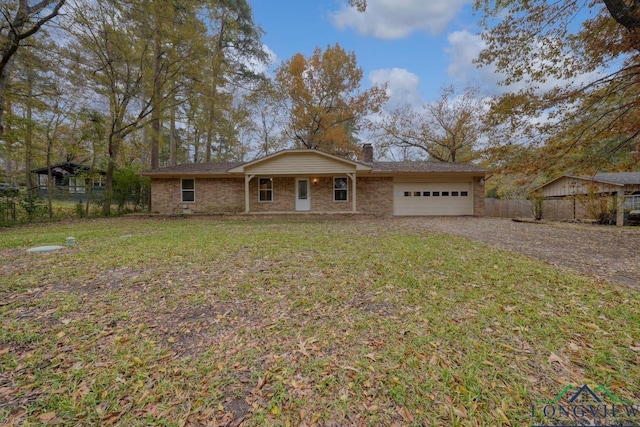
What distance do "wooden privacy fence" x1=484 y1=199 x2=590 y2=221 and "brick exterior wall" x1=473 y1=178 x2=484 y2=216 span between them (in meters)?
2.83

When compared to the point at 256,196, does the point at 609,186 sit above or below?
above

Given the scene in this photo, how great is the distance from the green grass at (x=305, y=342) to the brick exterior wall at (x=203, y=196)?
1059 cm

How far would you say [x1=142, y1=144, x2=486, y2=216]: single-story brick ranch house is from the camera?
15.1 m

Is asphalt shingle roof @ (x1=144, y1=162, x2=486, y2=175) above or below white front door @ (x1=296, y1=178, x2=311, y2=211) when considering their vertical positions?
above

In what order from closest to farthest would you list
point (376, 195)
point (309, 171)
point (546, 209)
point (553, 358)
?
point (553, 358) < point (309, 171) < point (376, 195) < point (546, 209)

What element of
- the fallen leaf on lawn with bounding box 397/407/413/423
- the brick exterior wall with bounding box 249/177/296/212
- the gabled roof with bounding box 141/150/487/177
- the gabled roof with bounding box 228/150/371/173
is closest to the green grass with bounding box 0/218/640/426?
the fallen leaf on lawn with bounding box 397/407/413/423

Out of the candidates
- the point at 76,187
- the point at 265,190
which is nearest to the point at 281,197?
the point at 265,190

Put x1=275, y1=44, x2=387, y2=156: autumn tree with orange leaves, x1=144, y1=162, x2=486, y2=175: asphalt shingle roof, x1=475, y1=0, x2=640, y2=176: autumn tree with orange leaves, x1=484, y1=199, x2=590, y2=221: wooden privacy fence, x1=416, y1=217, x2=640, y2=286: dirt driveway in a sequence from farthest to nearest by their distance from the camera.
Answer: x1=275, y1=44, x2=387, y2=156: autumn tree with orange leaves
x1=484, y1=199, x2=590, y2=221: wooden privacy fence
x1=144, y1=162, x2=486, y2=175: asphalt shingle roof
x1=475, y1=0, x2=640, y2=176: autumn tree with orange leaves
x1=416, y1=217, x2=640, y2=286: dirt driveway

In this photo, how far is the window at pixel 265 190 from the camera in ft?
50.0

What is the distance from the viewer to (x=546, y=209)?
51.8 ft

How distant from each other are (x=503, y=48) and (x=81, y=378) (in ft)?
40.3

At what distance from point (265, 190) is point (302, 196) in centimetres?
212

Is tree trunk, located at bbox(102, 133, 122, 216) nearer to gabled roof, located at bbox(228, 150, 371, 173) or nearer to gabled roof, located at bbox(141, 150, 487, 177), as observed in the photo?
gabled roof, located at bbox(141, 150, 487, 177)

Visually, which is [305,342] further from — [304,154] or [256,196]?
[256,196]
